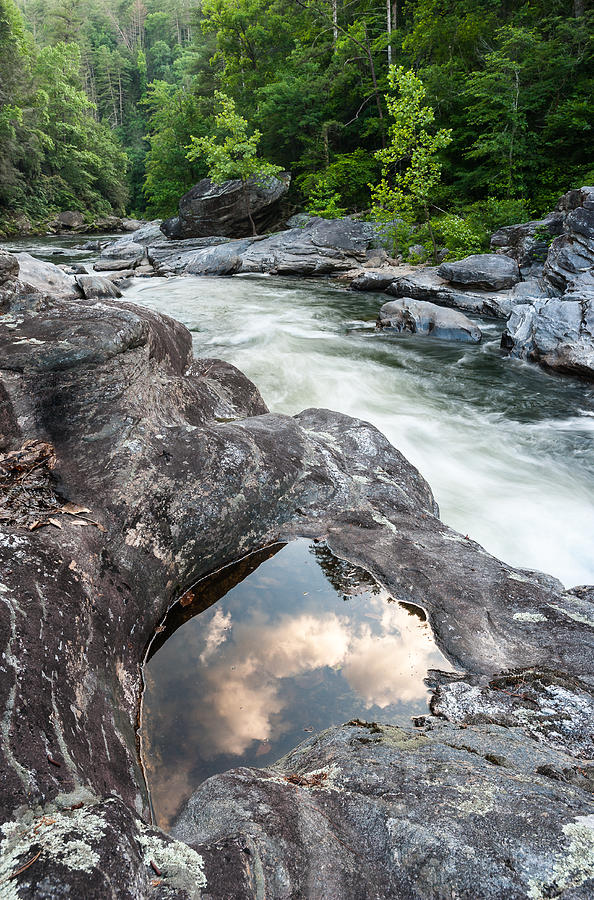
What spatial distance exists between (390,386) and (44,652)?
8148 millimetres

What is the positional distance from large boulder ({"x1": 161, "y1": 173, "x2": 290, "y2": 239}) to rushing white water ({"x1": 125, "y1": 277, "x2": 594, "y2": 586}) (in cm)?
1286

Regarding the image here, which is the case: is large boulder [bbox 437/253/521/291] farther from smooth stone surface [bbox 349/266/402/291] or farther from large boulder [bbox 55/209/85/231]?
large boulder [bbox 55/209/85/231]

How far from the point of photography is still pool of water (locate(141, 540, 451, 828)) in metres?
2.19

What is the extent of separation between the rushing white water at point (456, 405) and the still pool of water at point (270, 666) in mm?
2430

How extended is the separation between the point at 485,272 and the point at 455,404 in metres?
7.18

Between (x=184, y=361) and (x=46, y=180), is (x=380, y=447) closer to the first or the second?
(x=184, y=361)

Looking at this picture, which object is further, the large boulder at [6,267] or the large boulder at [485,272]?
the large boulder at [485,272]

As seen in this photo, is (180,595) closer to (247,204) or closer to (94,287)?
(94,287)

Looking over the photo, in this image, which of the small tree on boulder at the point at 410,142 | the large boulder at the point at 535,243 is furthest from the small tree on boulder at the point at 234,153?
the large boulder at the point at 535,243

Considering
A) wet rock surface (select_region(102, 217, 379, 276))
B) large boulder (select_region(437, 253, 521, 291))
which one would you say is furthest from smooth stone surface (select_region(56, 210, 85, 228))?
large boulder (select_region(437, 253, 521, 291))

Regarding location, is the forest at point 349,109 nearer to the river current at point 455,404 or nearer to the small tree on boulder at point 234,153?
the small tree on boulder at point 234,153

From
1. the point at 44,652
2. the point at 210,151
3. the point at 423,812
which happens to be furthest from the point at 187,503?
the point at 210,151

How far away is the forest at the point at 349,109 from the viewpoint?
1689cm

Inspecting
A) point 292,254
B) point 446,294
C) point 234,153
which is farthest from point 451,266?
point 234,153
